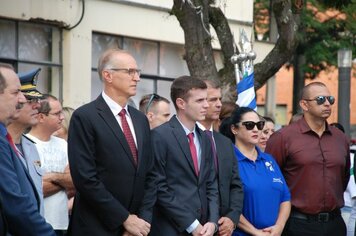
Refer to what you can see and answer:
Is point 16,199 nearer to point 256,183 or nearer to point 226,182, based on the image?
point 226,182

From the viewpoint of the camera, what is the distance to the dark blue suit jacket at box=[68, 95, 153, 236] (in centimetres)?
561

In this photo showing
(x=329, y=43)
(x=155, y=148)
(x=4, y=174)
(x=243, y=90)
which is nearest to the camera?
(x=4, y=174)

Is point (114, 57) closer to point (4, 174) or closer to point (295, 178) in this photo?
point (4, 174)

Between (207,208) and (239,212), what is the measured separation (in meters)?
0.34

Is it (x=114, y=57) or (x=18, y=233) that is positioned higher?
(x=114, y=57)

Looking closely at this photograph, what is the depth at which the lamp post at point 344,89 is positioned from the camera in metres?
16.5

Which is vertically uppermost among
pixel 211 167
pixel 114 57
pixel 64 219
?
pixel 114 57

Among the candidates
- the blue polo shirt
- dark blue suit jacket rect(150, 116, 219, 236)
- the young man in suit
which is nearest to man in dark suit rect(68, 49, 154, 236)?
dark blue suit jacket rect(150, 116, 219, 236)

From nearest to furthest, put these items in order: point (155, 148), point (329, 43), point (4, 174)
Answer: point (4, 174) < point (155, 148) < point (329, 43)

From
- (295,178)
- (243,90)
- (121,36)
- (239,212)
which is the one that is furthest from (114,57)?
(121,36)

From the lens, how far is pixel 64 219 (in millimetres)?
6609

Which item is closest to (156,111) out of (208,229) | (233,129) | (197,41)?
(233,129)

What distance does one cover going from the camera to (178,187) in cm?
639

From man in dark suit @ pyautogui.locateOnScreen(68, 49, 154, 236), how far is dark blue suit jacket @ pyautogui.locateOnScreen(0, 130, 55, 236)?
2.87 ft
